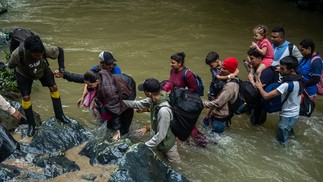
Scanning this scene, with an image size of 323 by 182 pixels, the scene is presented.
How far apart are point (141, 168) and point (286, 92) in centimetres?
243

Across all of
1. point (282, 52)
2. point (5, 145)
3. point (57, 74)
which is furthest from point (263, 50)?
point (5, 145)

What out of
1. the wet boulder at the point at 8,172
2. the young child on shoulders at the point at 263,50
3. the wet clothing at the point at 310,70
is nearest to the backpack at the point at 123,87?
the wet boulder at the point at 8,172

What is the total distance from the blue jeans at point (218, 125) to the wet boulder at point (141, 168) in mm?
1435

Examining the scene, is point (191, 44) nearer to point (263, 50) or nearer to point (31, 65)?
point (263, 50)

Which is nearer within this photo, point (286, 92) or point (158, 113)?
point (158, 113)

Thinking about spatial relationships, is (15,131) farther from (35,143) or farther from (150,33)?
(150,33)

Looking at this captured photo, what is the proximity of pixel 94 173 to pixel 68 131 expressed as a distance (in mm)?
1081

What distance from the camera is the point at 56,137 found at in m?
4.97

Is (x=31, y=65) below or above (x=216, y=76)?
above

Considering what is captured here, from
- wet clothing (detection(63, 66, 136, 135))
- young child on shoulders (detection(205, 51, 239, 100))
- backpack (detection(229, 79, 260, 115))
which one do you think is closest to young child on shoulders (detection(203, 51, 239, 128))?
young child on shoulders (detection(205, 51, 239, 100))

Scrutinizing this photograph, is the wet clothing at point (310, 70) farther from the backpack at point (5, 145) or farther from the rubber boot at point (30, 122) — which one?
the backpack at point (5, 145)

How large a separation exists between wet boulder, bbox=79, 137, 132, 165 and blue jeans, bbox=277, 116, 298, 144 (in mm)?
2417

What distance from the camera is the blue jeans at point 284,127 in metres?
5.36

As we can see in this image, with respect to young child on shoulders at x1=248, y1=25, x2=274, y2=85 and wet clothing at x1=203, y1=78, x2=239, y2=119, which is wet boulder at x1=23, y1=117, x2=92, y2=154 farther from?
young child on shoulders at x1=248, y1=25, x2=274, y2=85
